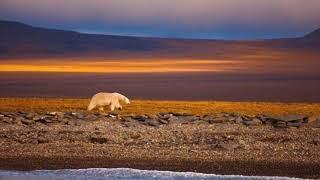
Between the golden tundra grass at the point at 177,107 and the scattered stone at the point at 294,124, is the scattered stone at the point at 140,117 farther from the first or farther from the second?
the scattered stone at the point at 294,124

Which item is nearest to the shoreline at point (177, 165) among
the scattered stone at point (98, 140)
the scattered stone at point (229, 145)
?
the scattered stone at point (229, 145)

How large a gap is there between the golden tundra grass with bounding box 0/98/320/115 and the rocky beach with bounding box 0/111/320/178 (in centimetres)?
299

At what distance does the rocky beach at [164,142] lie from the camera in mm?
21734

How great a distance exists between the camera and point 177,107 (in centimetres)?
4259

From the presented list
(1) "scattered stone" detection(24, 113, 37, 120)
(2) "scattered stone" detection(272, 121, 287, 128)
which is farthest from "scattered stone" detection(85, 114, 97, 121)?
(2) "scattered stone" detection(272, 121, 287, 128)

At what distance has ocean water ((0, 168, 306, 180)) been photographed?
1920cm

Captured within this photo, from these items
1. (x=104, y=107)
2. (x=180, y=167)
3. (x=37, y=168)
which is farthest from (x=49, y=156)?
(x=104, y=107)

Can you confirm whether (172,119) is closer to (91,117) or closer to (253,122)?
(253,122)

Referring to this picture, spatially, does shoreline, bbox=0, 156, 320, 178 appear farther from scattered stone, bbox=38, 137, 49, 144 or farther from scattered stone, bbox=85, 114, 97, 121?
scattered stone, bbox=85, 114, 97, 121

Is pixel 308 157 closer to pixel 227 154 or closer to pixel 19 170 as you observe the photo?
pixel 227 154

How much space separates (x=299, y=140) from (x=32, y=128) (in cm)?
1095

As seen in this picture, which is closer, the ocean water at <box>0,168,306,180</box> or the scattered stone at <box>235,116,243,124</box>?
the ocean water at <box>0,168,306,180</box>

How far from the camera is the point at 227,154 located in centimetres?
2380

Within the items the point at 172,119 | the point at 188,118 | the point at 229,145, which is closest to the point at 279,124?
the point at 188,118
